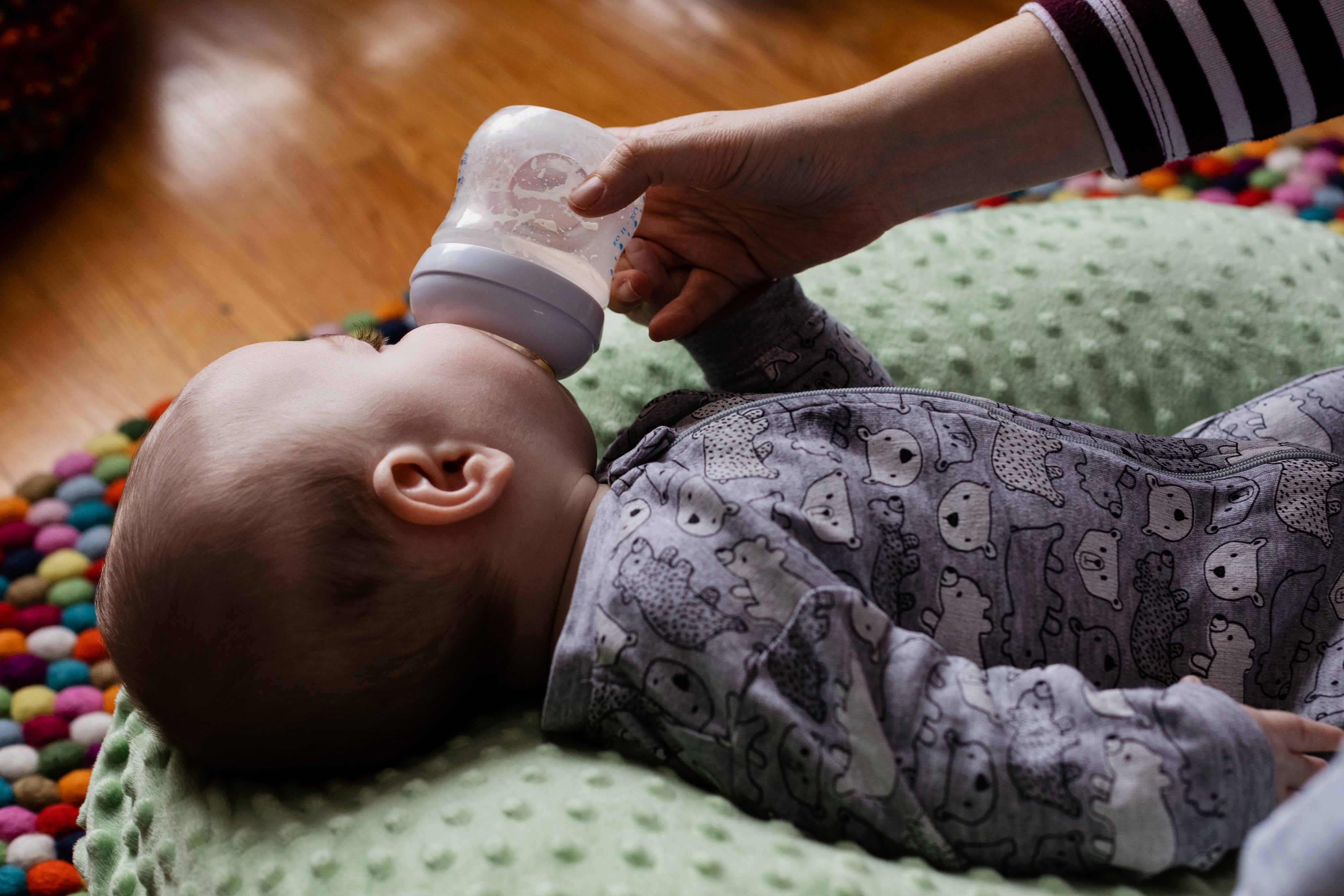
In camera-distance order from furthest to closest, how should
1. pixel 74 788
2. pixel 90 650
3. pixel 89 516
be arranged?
pixel 89 516
pixel 90 650
pixel 74 788

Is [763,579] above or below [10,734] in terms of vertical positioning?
above

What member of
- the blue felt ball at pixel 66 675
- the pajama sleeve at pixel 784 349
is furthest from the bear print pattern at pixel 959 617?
the blue felt ball at pixel 66 675

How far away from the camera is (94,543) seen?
3.71 ft

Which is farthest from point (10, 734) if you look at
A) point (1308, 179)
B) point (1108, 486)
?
point (1308, 179)

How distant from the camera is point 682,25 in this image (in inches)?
75.3

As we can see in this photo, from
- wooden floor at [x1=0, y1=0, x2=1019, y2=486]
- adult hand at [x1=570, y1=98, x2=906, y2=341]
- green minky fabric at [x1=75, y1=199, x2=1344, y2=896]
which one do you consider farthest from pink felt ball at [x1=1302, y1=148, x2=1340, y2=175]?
adult hand at [x1=570, y1=98, x2=906, y2=341]

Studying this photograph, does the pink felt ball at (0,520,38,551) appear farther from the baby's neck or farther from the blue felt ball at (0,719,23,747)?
the baby's neck

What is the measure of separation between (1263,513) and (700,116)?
503 millimetres

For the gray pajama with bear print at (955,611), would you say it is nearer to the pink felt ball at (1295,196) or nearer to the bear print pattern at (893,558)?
the bear print pattern at (893,558)

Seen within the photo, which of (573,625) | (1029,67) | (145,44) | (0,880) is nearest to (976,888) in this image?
(573,625)

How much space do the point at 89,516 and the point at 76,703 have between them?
0.23 m

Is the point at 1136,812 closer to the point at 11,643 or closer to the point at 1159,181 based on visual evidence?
the point at 11,643

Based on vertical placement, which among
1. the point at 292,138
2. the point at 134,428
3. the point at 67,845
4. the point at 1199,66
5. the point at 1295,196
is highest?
the point at 1199,66

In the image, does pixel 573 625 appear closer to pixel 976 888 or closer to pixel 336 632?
pixel 336 632
